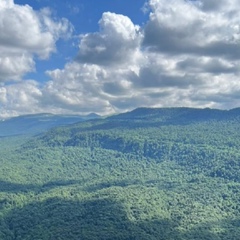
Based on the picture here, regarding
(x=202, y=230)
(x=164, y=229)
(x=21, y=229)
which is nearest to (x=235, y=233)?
(x=202, y=230)

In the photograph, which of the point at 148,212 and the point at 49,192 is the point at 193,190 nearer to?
the point at 148,212

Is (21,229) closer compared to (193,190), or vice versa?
(21,229)

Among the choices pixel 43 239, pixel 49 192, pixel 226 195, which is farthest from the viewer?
pixel 49 192

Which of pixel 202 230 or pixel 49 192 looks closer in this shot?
pixel 202 230

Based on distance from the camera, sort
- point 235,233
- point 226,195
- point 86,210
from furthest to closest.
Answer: point 226,195 → point 86,210 → point 235,233

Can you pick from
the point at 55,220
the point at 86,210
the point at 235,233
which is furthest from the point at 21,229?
the point at 235,233

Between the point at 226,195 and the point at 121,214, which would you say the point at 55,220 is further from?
the point at 226,195
